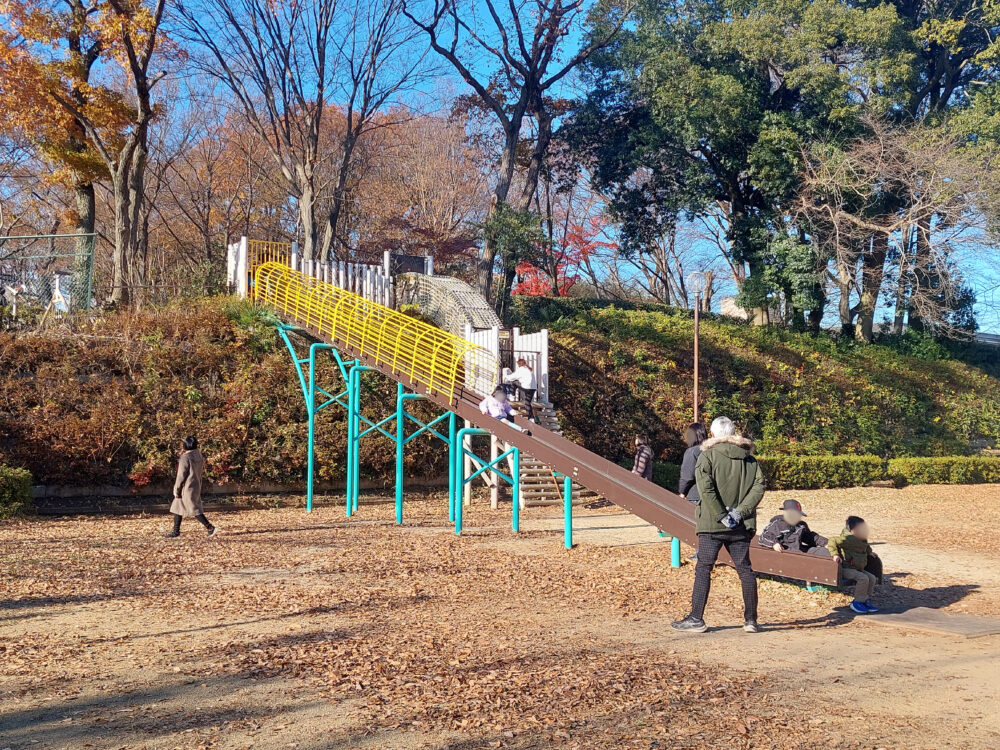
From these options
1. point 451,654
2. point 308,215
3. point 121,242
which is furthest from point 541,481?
point 121,242

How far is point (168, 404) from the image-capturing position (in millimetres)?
18016

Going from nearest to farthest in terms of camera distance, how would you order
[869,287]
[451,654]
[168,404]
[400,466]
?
[451,654]
[400,466]
[168,404]
[869,287]

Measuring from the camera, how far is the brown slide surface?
24.9ft

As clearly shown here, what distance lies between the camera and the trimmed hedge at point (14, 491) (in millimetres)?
14320

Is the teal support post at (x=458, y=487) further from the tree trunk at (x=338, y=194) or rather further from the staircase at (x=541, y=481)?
the tree trunk at (x=338, y=194)

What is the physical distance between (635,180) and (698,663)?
26.1m

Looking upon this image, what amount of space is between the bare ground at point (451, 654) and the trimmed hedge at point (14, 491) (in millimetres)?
3417

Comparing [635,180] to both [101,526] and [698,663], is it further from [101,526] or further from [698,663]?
[698,663]

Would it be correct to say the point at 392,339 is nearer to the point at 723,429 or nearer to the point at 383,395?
the point at 383,395

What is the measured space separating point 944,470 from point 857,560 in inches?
616

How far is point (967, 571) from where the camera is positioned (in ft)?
35.2

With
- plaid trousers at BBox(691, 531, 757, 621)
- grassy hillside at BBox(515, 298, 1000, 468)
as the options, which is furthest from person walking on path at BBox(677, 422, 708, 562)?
grassy hillside at BBox(515, 298, 1000, 468)

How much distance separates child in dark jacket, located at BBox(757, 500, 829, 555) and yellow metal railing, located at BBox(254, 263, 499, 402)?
248 inches

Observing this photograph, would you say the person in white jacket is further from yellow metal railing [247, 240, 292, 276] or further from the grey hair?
the grey hair
